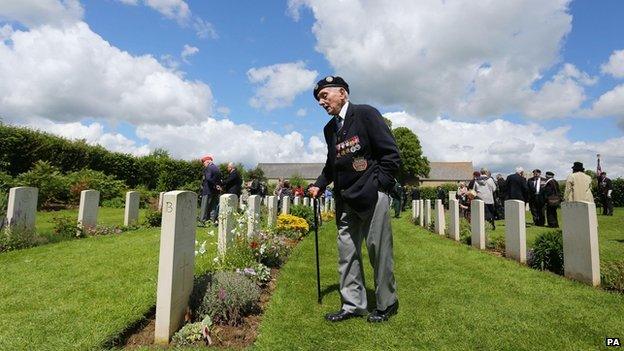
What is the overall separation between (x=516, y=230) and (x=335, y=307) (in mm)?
4427

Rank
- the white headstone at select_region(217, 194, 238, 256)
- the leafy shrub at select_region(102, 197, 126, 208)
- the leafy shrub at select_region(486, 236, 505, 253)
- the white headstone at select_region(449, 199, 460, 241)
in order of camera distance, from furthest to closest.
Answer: the leafy shrub at select_region(102, 197, 126, 208), the white headstone at select_region(449, 199, 460, 241), the leafy shrub at select_region(486, 236, 505, 253), the white headstone at select_region(217, 194, 238, 256)

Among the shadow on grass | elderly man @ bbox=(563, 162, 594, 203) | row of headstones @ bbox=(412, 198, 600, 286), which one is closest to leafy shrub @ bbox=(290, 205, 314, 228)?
row of headstones @ bbox=(412, 198, 600, 286)

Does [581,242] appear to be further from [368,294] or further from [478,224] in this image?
[478,224]

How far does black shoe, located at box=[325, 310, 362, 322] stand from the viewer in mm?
3926

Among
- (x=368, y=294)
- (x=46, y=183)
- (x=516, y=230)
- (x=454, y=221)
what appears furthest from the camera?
(x=46, y=183)

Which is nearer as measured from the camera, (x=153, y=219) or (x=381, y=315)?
(x=381, y=315)

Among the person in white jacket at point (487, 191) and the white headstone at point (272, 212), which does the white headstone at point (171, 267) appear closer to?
the white headstone at point (272, 212)

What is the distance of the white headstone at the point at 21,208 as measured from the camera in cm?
807

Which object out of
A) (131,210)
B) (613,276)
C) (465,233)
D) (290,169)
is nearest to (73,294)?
(613,276)

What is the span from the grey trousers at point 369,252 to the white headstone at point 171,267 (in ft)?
4.96

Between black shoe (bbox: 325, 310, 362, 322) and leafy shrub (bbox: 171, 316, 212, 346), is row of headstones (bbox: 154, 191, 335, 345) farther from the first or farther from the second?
black shoe (bbox: 325, 310, 362, 322)

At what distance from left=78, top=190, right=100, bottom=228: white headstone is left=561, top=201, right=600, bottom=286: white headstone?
10097 mm

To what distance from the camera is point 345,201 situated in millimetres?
3977

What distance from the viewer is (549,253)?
6430 millimetres
